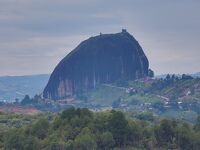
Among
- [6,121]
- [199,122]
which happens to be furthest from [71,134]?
[6,121]

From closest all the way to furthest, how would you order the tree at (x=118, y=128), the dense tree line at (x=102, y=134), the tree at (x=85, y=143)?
1. the tree at (x=85, y=143)
2. the dense tree line at (x=102, y=134)
3. the tree at (x=118, y=128)

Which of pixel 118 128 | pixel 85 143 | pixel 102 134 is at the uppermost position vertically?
pixel 118 128

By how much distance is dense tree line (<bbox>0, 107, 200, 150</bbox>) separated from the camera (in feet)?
297

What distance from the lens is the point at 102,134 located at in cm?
9275

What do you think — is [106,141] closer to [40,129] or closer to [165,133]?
[40,129]

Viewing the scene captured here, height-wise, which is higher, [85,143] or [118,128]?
[118,128]

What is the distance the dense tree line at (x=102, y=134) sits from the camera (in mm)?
90438

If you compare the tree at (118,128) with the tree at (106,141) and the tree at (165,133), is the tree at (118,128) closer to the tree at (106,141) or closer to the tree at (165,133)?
the tree at (106,141)

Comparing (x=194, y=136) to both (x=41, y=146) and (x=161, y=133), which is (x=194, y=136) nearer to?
(x=161, y=133)

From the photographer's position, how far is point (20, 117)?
133750 millimetres

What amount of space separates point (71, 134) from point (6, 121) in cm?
3215

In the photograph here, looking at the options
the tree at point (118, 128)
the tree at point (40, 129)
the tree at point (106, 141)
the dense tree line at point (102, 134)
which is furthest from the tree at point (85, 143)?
the tree at point (40, 129)

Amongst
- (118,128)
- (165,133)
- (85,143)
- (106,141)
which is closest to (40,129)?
(106,141)

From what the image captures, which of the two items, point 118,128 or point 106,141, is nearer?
point 106,141
